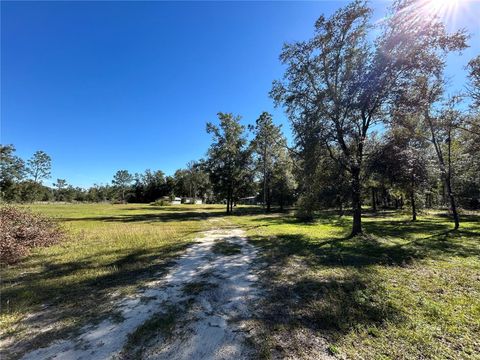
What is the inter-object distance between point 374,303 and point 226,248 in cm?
560

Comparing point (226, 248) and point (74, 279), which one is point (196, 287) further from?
point (226, 248)

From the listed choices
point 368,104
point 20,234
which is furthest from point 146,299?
point 368,104

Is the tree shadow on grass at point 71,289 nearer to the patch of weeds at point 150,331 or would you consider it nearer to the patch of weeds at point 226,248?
the patch of weeds at point 150,331

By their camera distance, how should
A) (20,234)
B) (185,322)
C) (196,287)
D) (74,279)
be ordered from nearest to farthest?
(185,322) → (196,287) → (74,279) → (20,234)

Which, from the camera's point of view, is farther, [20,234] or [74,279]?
[20,234]

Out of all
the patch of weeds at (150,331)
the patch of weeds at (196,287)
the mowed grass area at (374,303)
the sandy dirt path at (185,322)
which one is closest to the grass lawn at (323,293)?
the mowed grass area at (374,303)

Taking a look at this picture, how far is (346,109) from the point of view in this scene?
447 inches

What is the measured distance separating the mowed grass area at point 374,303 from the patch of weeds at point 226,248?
115cm

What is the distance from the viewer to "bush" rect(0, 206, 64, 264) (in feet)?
24.6

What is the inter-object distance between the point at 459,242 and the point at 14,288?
15.6 m

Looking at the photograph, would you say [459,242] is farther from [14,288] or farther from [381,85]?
[14,288]

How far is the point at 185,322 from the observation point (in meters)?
3.77

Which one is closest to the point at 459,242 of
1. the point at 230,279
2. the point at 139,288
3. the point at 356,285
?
the point at 356,285

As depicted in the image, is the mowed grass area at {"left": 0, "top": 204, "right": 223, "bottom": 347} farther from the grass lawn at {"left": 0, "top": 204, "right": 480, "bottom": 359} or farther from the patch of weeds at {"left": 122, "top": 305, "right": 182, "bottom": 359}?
the patch of weeds at {"left": 122, "top": 305, "right": 182, "bottom": 359}
